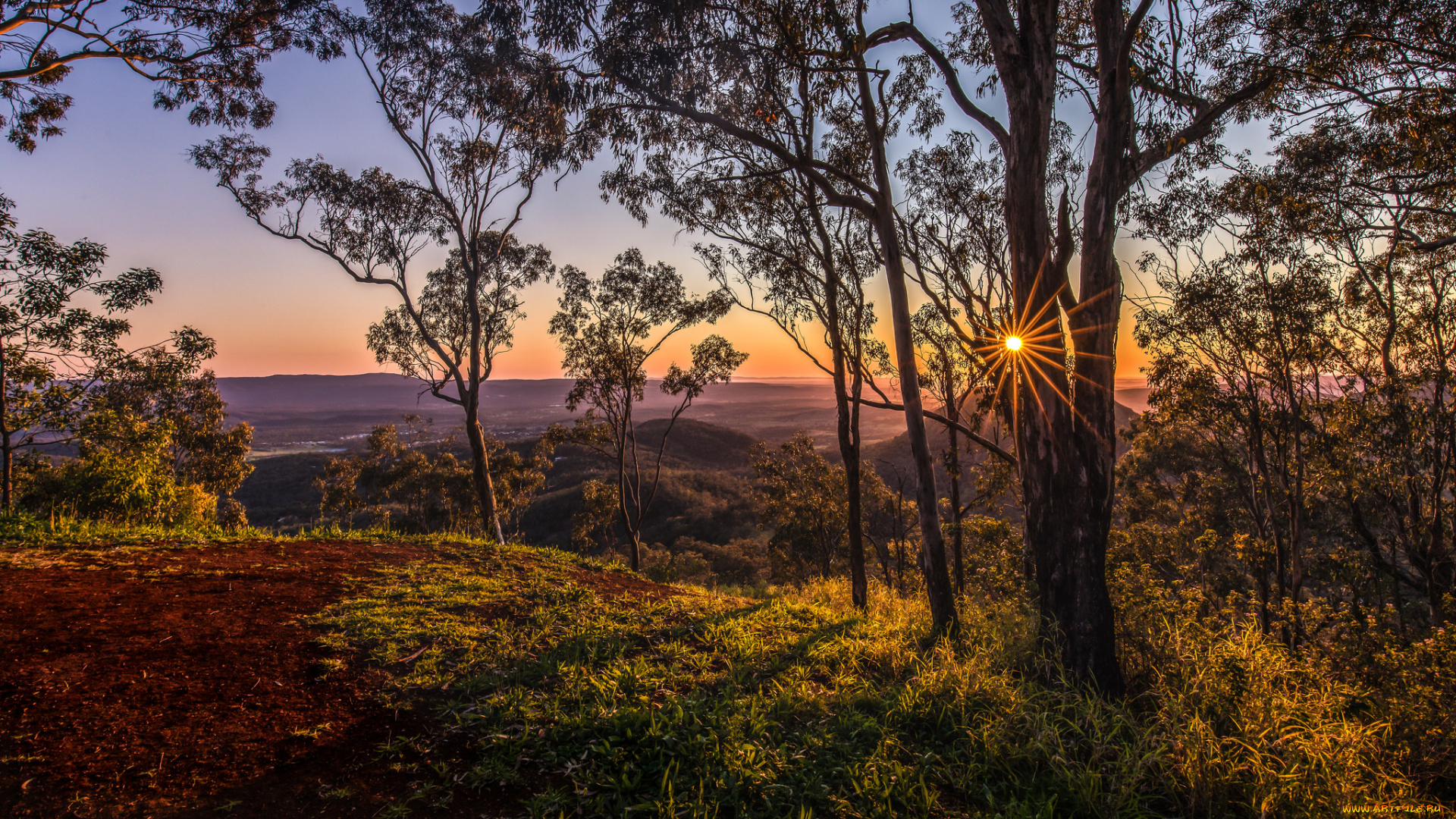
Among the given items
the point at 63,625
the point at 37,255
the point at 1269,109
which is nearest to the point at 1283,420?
the point at 1269,109

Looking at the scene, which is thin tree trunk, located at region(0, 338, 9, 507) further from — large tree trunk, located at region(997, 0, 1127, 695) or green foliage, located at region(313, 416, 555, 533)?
green foliage, located at region(313, 416, 555, 533)

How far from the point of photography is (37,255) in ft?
37.8

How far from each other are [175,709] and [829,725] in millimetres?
3813

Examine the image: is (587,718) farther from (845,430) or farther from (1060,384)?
(845,430)

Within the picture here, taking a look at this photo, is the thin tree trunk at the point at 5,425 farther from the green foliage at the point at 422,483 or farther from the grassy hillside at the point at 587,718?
the green foliage at the point at 422,483

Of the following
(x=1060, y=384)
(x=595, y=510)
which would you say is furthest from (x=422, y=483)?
(x=1060, y=384)

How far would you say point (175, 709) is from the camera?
10.2 feet

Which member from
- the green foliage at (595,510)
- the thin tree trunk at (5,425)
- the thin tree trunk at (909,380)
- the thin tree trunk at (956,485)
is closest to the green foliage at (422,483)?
the green foliage at (595,510)

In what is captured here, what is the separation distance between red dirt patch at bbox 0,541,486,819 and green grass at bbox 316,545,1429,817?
0.26 m

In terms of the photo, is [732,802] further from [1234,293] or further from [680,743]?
Answer: [1234,293]

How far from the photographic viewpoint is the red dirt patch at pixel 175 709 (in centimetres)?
253

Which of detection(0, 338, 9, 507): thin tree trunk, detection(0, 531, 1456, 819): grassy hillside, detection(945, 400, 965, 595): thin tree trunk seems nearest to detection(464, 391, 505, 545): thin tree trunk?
detection(0, 338, 9, 507): thin tree trunk

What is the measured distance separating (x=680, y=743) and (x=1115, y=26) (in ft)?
25.3

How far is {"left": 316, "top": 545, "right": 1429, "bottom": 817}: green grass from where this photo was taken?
3064 millimetres
